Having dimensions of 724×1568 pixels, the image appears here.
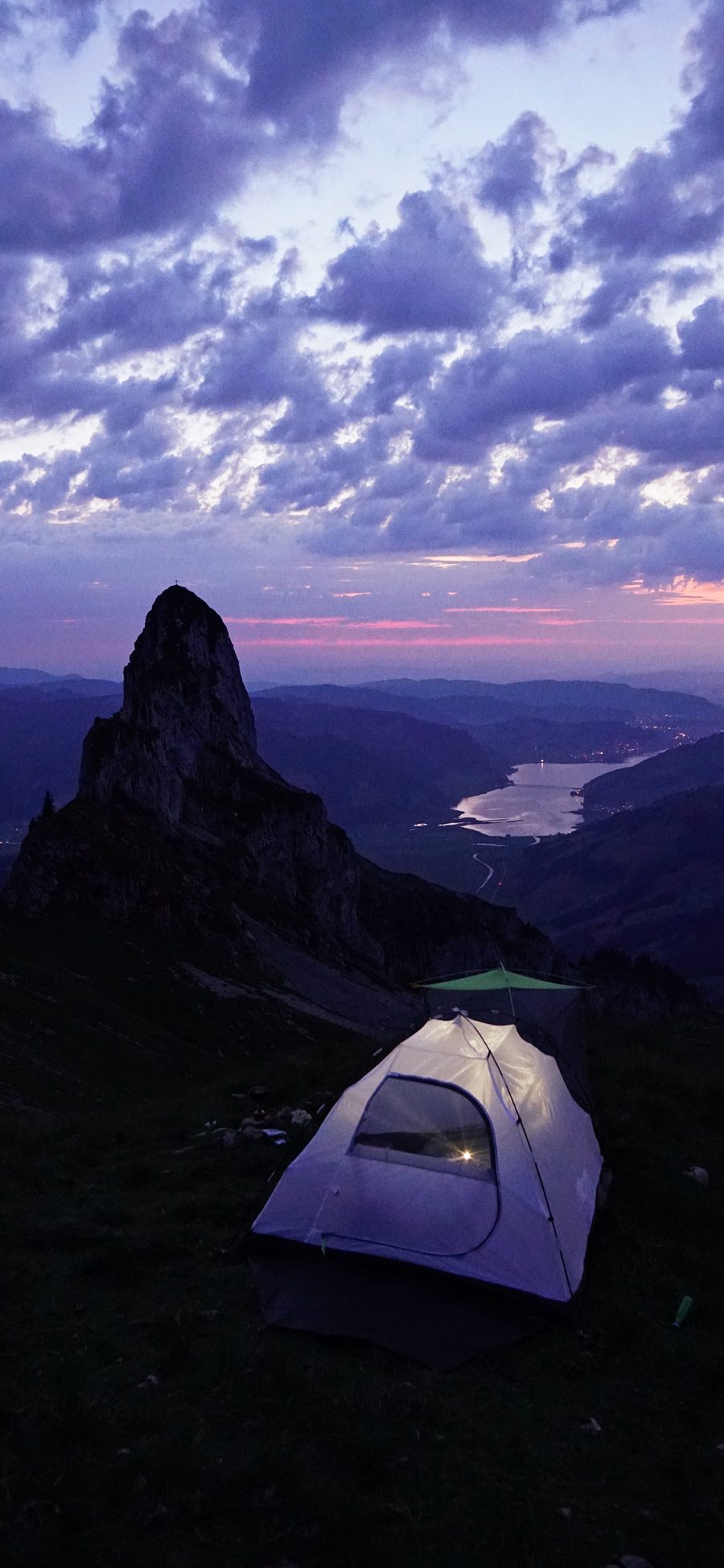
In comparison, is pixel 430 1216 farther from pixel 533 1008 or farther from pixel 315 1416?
pixel 533 1008

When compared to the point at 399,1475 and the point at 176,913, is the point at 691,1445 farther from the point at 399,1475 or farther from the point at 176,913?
the point at 176,913

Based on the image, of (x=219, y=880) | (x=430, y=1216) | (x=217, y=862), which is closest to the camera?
(x=430, y=1216)

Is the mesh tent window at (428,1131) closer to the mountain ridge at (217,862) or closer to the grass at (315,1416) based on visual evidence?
the grass at (315,1416)

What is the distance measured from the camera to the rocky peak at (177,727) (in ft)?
278

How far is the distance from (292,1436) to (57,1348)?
108 inches

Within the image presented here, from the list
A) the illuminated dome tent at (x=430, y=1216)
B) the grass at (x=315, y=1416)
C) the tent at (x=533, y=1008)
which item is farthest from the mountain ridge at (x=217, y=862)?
the grass at (x=315, y=1416)

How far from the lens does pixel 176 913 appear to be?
67812mm

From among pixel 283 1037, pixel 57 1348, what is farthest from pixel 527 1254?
pixel 283 1037

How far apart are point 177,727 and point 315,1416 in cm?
9490

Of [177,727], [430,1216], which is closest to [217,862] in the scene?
[177,727]

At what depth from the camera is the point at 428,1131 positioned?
1298cm

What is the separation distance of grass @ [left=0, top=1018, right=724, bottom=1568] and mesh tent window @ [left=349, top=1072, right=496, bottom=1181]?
80.3 inches

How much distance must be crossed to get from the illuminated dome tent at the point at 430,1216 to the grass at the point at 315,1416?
0.40 meters

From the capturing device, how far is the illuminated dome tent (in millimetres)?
11164
